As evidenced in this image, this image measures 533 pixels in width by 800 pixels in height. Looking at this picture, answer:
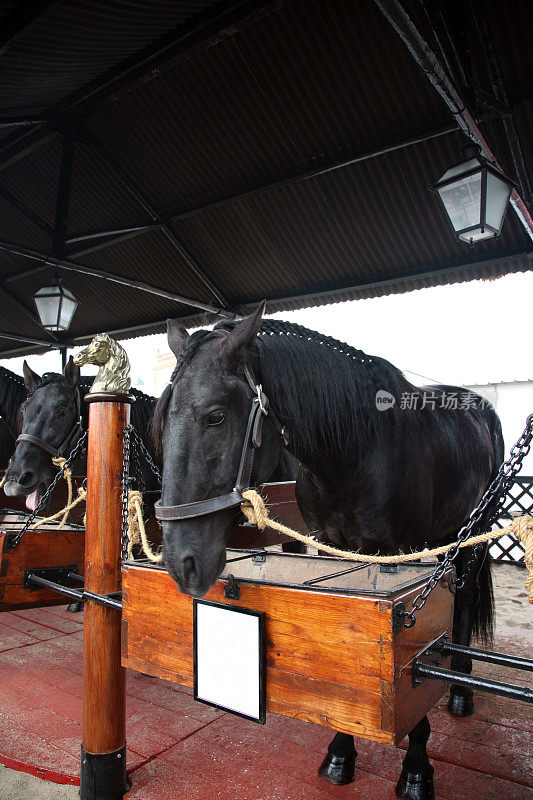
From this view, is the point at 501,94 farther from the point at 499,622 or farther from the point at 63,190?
the point at 499,622

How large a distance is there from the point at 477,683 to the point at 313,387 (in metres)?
1.05

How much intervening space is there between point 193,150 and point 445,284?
285 centimetres

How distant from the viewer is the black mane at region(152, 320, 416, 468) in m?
1.67

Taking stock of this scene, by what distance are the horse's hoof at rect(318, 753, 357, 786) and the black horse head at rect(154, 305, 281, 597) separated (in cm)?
122

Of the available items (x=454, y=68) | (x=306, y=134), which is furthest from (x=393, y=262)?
(x=454, y=68)

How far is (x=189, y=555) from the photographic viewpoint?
50.6 inches

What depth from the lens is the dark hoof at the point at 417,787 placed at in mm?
1749

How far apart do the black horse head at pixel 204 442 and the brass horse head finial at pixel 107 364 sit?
53 cm

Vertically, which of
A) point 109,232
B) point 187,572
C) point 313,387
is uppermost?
point 109,232

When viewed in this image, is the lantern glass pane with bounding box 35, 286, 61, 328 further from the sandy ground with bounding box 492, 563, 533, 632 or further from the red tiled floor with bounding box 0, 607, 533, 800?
the sandy ground with bounding box 492, 563, 533, 632

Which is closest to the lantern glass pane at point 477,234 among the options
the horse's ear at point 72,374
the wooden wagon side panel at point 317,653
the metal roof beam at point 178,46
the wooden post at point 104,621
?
the metal roof beam at point 178,46

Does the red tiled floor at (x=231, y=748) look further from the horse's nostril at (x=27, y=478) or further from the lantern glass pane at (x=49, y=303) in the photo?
the lantern glass pane at (x=49, y=303)

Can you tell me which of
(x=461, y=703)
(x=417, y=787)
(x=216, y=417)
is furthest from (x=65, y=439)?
(x=461, y=703)

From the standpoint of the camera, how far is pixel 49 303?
5.19 m
